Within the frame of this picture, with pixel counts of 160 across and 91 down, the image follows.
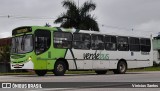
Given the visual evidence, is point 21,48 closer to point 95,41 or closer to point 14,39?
point 14,39

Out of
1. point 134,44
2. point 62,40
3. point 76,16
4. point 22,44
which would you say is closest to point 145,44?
point 134,44

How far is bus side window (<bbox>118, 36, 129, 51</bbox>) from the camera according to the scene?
104ft

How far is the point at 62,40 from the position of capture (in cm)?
2734

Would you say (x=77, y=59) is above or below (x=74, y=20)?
below

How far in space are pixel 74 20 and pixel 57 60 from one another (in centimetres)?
2895

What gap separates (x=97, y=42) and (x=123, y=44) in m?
2.80

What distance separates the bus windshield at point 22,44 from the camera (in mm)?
26156

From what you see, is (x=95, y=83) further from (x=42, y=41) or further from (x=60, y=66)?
(x=60, y=66)

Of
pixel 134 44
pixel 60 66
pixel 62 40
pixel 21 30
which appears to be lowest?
pixel 60 66

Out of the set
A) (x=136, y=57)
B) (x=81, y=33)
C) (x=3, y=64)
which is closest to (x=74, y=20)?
(x=3, y=64)

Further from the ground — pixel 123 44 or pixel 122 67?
pixel 123 44

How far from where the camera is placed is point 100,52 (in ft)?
98.1

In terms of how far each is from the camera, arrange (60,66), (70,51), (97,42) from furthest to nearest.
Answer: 1. (97,42)
2. (70,51)
3. (60,66)

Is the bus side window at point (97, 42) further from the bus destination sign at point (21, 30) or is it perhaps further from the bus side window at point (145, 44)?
the bus destination sign at point (21, 30)
